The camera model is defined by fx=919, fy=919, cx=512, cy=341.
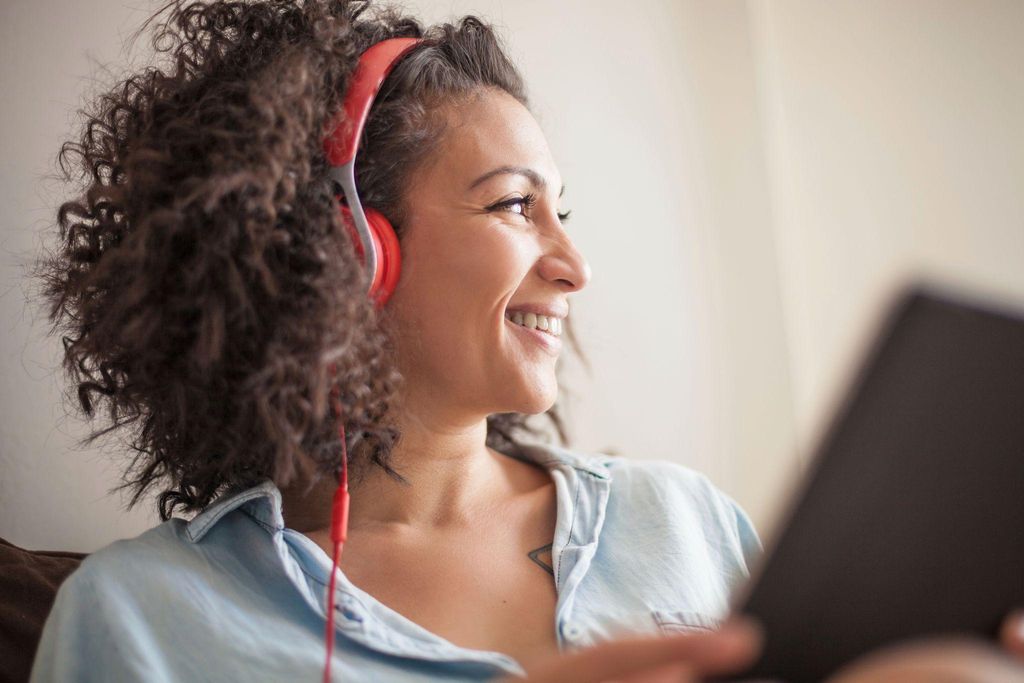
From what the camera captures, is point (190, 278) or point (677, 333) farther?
point (677, 333)

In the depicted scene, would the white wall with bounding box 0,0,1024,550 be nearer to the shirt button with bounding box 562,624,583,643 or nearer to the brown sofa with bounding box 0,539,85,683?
the shirt button with bounding box 562,624,583,643

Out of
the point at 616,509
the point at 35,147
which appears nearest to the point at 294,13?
the point at 35,147

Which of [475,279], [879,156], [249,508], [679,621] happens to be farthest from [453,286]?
[879,156]

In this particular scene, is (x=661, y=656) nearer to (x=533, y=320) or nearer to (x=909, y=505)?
(x=909, y=505)

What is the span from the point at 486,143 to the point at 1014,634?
820 mm

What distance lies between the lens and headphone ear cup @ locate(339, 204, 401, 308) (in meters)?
1.10

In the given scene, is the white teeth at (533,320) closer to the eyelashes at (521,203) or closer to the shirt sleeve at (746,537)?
the eyelashes at (521,203)

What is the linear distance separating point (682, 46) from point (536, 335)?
1.06 meters

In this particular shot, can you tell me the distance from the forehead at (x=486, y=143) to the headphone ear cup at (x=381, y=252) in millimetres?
107

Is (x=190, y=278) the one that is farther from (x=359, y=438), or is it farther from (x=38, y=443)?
(x=38, y=443)

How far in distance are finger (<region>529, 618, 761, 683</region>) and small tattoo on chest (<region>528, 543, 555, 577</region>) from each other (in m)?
0.44

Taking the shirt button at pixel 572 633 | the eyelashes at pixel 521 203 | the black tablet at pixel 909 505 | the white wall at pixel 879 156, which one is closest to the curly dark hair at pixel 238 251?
the eyelashes at pixel 521 203

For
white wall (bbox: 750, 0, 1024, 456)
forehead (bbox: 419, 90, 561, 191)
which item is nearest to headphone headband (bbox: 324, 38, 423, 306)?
forehead (bbox: 419, 90, 561, 191)

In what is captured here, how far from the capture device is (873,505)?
1.98 feet
